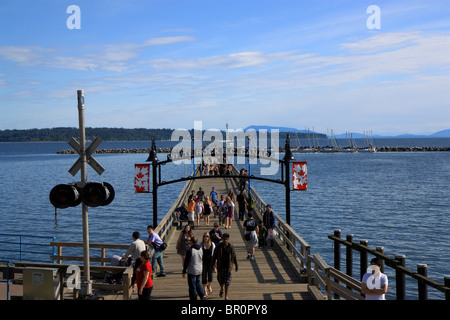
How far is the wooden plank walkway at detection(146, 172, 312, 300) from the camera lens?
39.4 feet

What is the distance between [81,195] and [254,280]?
5.96 m

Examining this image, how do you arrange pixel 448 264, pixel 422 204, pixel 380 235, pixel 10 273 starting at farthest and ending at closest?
pixel 422 204
pixel 380 235
pixel 448 264
pixel 10 273

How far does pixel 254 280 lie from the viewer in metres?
13.7

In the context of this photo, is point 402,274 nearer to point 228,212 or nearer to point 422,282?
point 422,282

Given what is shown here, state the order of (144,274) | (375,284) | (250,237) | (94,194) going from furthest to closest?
(250,237) → (144,274) → (94,194) → (375,284)

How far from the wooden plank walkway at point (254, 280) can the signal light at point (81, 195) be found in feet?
10.9

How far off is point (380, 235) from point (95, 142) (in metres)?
29.3

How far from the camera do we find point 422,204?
51.8m

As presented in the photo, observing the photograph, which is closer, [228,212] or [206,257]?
[206,257]

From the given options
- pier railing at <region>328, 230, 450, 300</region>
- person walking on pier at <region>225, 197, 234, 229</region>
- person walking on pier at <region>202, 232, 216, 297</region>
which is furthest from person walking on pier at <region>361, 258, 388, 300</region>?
person walking on pier at <region>225, 197, 234, 229</region>

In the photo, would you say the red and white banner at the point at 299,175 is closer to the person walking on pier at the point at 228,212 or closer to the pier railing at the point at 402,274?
the pier railing at the point at 402,274

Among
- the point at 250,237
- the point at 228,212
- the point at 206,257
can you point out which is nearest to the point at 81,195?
the point at 206,257
